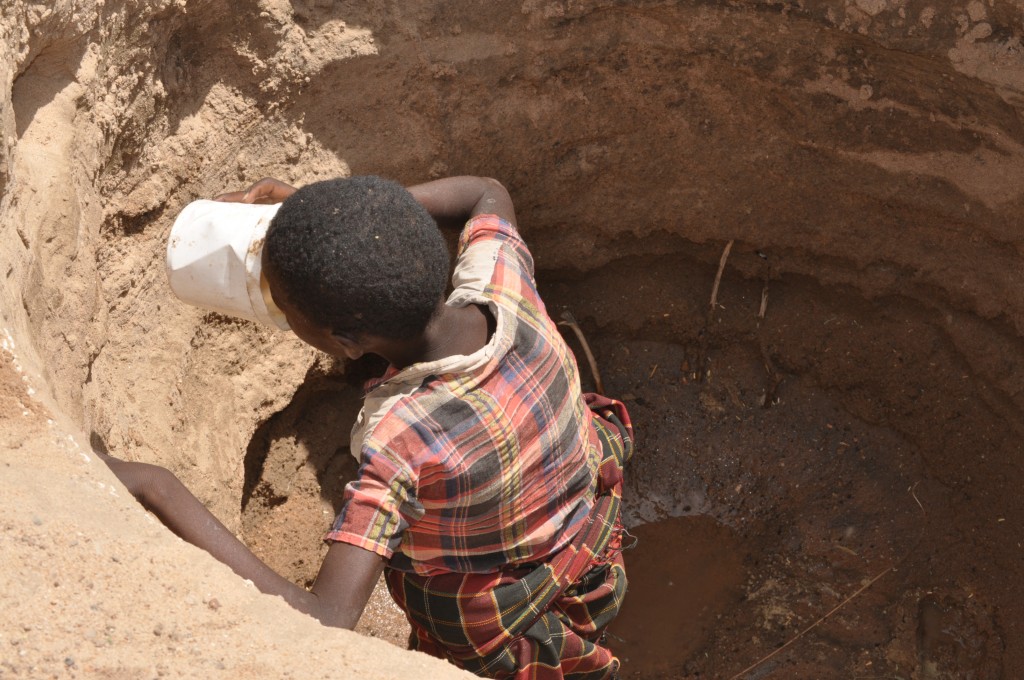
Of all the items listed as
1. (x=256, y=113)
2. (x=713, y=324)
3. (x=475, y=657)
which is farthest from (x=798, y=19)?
(x=475, y=657)

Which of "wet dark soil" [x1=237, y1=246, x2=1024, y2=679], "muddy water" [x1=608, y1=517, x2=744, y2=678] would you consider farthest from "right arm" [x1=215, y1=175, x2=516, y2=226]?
"muddy water" [x1=608, y1=517, x2=744, y2=678]

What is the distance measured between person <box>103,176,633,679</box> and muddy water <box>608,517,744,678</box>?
60 cm

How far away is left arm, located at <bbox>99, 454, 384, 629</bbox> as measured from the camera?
4.41ft

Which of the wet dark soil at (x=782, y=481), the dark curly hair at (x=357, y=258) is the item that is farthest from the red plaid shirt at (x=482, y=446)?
the wet dark soil at (x=782, y=481)

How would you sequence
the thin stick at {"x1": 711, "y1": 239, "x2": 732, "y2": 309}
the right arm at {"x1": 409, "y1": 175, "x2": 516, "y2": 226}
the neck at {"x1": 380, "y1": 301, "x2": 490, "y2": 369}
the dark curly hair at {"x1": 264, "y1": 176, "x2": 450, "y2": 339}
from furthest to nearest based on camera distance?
the thin stick at {"x1": 711, "y1": 239, "x2": 732, "y2": 309} < the right arm at {"x1": 409, "y1": 175, "x2": 516, "y2": 226} < the neck at {"x1": 380, "y1": 301, "x2": 490, "y2": 369} < the dark curly hair at {"x1": 264, "y1": 176, "x2": 450, "y2": 339}

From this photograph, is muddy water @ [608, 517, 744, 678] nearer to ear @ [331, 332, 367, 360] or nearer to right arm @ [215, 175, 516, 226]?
right arm @ [215, 175, 516, 226]

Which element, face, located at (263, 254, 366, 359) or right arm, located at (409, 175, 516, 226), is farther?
right arm, located at (409, 175, 516, 226)

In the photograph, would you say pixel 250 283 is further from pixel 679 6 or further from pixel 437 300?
pixel 679 6

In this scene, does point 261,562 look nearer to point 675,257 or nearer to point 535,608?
point 535,608

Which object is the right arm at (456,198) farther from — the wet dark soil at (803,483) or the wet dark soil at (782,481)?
the wet dark soil at (803,483)

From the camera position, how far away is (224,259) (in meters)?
1.62

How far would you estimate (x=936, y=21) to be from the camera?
2.08 metres

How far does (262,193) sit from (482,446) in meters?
0.76

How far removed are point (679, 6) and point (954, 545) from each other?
5.03 feet
